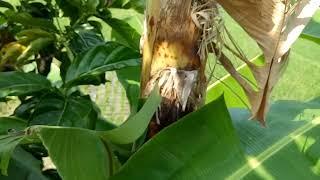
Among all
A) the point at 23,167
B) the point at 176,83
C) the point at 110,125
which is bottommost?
the point at 110,125

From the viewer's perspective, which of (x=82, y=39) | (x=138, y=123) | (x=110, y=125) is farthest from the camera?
(x=110, y=125)

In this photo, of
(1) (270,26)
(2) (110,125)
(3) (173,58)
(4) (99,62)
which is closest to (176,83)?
(3) (173,58)

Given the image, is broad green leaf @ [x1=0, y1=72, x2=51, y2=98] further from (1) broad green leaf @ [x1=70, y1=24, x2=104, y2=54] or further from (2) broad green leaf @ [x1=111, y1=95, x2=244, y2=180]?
(2) broad green leaf @ [x1=111, y1=95, x2=244, y2=180]

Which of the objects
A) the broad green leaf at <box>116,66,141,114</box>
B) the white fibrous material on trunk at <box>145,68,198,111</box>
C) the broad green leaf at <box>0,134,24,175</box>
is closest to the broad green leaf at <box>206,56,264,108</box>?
the broad green leaf at <box>116,66,141,114</box>

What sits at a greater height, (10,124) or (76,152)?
(76,152)

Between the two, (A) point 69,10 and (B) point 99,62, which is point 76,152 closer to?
(B) point 99,62

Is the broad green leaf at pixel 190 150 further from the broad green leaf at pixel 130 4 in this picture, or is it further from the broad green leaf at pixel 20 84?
the broad green leaf at pixel 130 4

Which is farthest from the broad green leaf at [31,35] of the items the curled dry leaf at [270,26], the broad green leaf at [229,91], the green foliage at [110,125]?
the curled dry leaf at [270,26]
